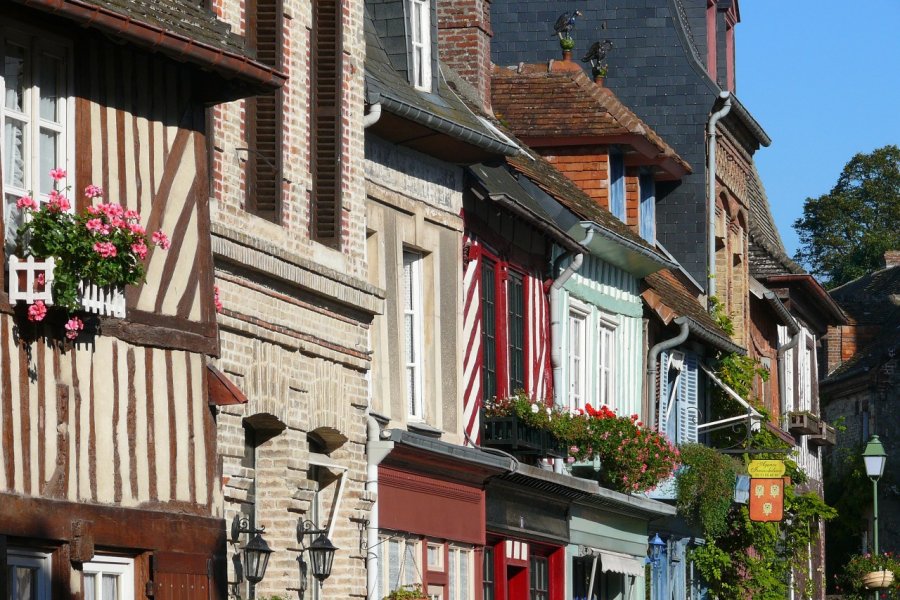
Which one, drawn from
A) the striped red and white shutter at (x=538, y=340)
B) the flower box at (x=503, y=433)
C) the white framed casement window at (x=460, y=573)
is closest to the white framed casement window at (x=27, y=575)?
the white framed casement window at (x=460, y=573)

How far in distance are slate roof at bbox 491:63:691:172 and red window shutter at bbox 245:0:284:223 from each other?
39.2ft

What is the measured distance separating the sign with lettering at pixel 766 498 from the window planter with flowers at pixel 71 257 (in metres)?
17.9

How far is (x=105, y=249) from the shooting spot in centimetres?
1072

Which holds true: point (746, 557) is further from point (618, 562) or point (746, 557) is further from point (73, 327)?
point (73, 327)

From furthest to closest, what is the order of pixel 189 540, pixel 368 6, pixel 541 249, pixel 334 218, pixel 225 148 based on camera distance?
1. pixel 541 249
2. pixel 368 6
3. pixel 334 218
4. pixel 225 148
5. pixel 189 540

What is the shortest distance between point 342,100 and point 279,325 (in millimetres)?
2175

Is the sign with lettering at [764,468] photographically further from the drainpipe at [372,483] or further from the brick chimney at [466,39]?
the drainpipe at [372,483]

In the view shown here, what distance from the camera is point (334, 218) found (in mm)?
15328

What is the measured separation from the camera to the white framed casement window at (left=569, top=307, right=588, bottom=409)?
23.5 meters

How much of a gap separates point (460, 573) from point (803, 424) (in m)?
19.4

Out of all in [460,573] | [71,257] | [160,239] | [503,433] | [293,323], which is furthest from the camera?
[503,433]

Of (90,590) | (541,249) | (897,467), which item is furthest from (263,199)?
(897,467)

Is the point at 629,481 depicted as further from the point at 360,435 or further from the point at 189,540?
the point at 189,540

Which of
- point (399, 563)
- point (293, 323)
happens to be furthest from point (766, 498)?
point (293, 323)
